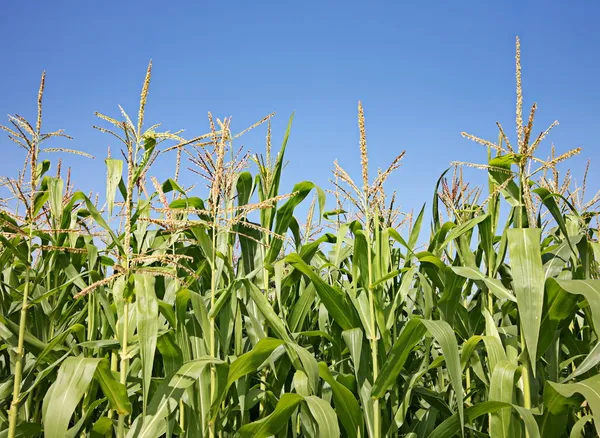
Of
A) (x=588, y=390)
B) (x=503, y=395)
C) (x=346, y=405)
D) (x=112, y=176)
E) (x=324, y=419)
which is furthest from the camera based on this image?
(x=112, y=176)

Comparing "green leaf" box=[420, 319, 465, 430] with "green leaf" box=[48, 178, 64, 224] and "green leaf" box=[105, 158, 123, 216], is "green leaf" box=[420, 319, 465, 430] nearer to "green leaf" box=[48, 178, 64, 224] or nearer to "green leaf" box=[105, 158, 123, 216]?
"green leaf" box=[105, 158, 123, 216]

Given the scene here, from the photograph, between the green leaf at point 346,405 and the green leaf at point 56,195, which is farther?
the green leaf at point 56,195

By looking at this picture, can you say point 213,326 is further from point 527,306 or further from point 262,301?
point 527,306

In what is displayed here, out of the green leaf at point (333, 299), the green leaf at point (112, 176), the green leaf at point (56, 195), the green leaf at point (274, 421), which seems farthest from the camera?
the green leaf at point (56, 195)

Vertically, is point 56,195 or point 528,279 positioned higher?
point 56,195

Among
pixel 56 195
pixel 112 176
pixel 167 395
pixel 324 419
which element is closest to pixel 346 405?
pixel 324 419

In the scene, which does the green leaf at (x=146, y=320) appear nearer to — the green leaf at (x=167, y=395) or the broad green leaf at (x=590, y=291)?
the green leaf at (x=167, y=395)

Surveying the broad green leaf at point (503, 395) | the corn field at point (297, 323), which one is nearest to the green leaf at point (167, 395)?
the corn field at point (297, 323)

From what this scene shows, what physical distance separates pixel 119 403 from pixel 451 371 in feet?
4.57

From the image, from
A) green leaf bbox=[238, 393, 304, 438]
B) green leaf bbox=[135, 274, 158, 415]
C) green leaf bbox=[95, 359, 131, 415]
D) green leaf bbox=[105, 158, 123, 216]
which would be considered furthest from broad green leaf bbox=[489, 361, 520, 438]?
green leaf bbox=[105, 158, 123, 216]

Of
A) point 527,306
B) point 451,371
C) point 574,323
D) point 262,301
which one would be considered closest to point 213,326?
point 262,301

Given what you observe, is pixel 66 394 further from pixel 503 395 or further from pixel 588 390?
pixel 588 390

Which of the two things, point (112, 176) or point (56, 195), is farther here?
point (56, 195)

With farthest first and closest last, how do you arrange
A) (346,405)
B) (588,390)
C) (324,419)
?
(346,405) < (324,419) < (588,390)
